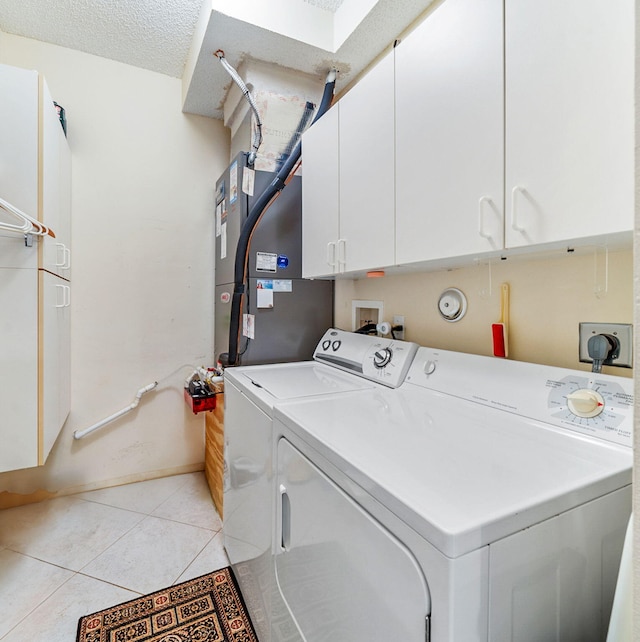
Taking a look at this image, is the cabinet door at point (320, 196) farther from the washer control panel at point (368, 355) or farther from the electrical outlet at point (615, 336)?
the electrical outlet at point (615, 336)

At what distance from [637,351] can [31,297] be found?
2.07 metres

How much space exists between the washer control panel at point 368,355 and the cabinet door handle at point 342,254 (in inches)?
14.4

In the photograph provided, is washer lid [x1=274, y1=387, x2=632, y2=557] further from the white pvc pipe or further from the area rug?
the white pvc pipe

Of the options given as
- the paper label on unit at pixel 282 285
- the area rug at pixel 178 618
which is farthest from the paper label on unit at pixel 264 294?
the area rug at pixel 178 618

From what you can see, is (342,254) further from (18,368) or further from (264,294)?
(18,368)

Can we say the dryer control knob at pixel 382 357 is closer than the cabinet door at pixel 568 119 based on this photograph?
No

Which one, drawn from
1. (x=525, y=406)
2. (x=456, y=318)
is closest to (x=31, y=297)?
(x=456, y=318)

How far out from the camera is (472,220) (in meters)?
1.01

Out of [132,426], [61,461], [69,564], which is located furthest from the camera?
[132,426]

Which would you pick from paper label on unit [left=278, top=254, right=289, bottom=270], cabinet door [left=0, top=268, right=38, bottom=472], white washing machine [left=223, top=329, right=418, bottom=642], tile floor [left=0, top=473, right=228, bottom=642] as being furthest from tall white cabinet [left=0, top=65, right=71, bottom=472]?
paper label on unit [left=278, top=254, right=289, bottom=270]

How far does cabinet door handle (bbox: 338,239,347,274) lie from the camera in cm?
158

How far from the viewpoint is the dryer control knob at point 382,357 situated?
1526mm

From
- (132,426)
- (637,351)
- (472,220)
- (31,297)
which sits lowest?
(132,426)

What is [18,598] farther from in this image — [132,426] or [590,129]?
[590,129]
